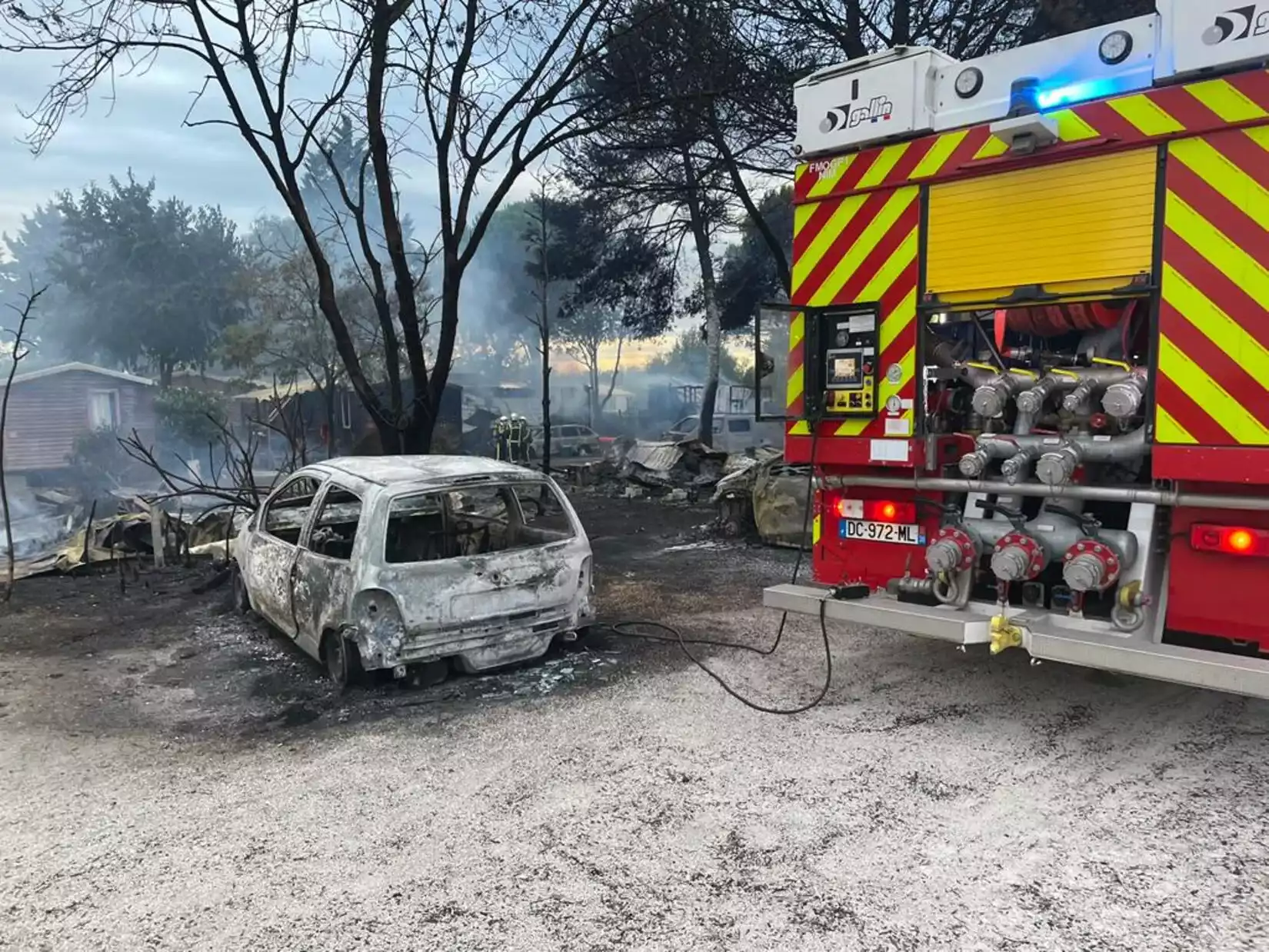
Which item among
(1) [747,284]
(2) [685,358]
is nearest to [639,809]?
(1) [747,284]

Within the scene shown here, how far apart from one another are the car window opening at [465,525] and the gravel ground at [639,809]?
97 centimetres

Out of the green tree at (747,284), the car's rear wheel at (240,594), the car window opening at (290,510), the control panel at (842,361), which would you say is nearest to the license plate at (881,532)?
the control panel at (842,361)

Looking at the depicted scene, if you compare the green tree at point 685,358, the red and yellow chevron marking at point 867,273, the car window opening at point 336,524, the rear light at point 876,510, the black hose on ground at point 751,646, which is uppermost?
the green tree at point 685,358

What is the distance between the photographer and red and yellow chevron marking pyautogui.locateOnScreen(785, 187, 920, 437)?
4.77m

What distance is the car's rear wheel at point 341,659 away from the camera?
17.4 feet

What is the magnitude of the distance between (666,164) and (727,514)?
30.1 feet

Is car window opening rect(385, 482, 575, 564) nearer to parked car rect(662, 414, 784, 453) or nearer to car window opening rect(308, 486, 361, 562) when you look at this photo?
car window opening rect(308, 486, 361, 562)

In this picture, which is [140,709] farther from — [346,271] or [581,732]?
[346,271]

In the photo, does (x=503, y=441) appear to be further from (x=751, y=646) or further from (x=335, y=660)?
(x=335, y=660)

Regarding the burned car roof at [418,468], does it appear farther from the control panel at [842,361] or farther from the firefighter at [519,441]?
the firefighter at [519,441]

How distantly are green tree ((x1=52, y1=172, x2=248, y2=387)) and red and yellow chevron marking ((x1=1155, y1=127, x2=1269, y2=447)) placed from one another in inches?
1712

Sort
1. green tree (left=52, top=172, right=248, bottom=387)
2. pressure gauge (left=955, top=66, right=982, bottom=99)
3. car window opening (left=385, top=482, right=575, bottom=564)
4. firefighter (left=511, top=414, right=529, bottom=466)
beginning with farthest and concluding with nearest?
green tree (left=52, top=172, right=248, bottom=387), firefighter (left=511, top=414, right=529, bottom=466), car window opening (left=385, top=482, right=575, bottom=564), pressure gauge (left=955, top=66, right=982, bottom=99)

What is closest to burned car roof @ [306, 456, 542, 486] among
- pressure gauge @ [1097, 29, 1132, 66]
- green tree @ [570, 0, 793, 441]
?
pressure gauge @ [1097, 29, 1132, 66]

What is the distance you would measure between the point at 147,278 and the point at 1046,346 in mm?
49081
